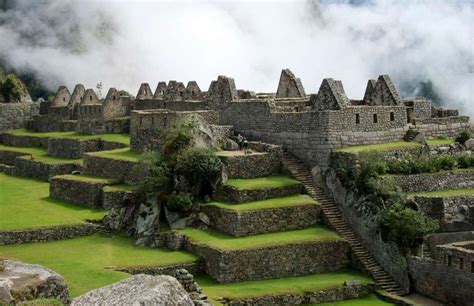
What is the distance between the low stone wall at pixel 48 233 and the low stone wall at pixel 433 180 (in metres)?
13.0

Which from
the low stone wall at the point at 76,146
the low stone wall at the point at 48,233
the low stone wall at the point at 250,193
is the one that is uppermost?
the low stone wall at the point at 76,146

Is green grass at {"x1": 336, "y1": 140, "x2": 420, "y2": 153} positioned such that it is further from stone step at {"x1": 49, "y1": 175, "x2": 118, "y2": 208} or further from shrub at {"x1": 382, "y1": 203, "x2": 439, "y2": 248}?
stone step at {"x1": 49, "y1": 175, "x2": 118, "y2": 208}

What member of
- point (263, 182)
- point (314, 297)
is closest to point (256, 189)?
point (263, 182)

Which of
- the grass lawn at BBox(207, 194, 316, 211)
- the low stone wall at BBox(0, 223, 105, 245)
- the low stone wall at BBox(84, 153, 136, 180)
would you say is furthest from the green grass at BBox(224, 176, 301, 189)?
the low stone wall at BBox(84, 153, 136, 180)

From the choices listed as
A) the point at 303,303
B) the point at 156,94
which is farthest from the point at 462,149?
the point at 156,94

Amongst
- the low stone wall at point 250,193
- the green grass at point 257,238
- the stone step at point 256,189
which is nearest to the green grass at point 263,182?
the stone step at point 256,189

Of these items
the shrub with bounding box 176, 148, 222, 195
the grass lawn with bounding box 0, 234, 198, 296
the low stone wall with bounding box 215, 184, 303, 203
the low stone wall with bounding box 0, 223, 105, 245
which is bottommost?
the grass lawn with bounding box 0, 234, 198, 296

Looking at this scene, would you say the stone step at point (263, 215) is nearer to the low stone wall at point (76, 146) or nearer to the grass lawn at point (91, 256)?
the grass lawn at point (91, 256)

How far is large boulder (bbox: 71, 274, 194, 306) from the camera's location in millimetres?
15445

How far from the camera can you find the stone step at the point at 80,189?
39812 mm

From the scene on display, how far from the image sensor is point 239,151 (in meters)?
37.8

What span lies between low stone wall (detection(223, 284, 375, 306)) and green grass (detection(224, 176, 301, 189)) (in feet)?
20.7

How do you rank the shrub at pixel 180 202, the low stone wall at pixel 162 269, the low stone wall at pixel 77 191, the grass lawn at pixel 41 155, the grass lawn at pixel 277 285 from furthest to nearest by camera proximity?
the grass lawn at pixel 41 155 < the low stone wall at pixel 77 191 < the shrub at pixel 180 202 < the low stone wall at pixel 162 269 < the grass lawn at pixel 277 285

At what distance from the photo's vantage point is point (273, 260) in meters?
30.9
